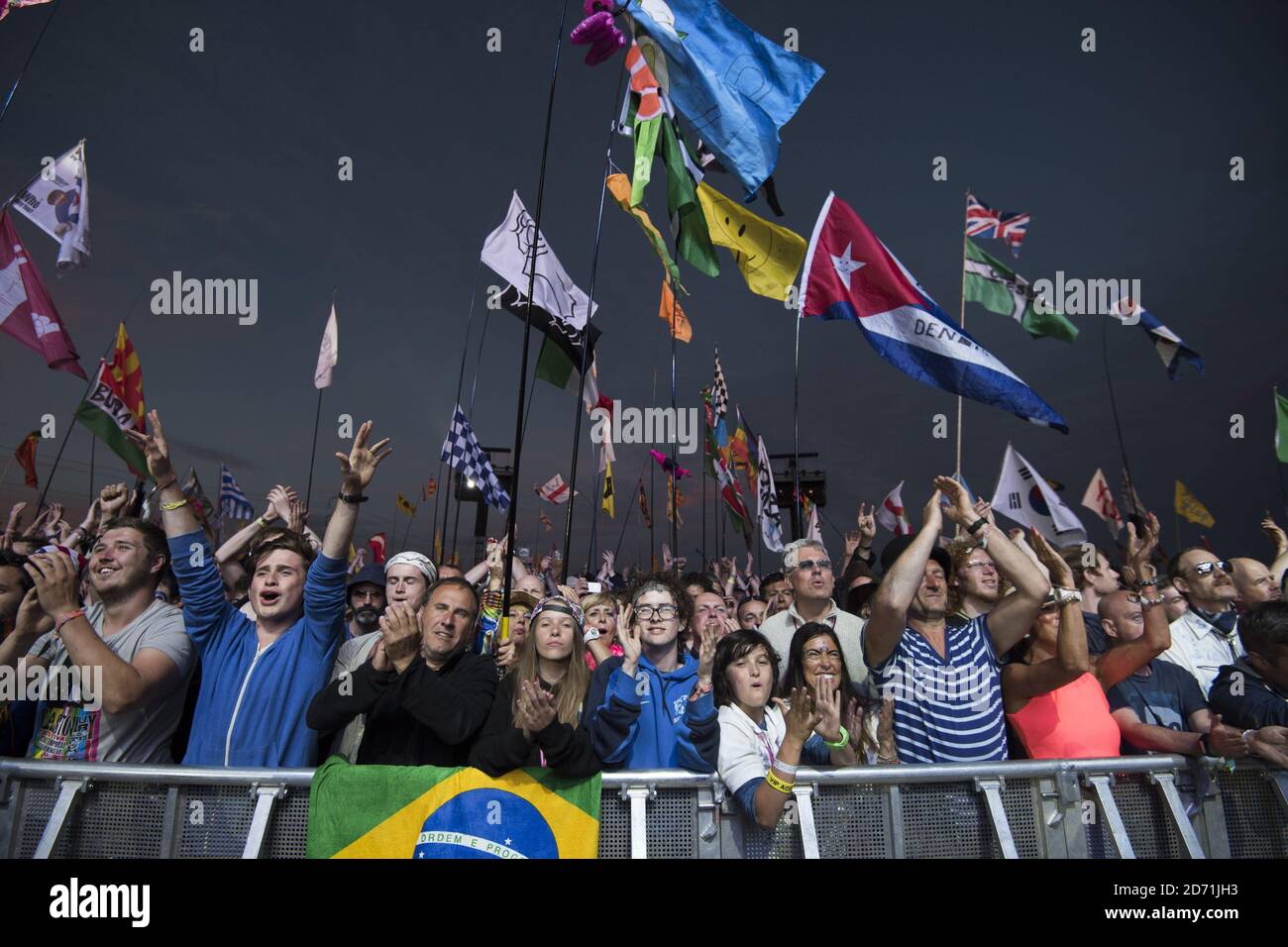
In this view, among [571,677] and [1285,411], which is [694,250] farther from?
[1285,411]

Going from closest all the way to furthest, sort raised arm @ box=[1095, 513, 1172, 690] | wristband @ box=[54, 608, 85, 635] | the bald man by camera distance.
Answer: wristband @ box=[54, 608, 85, 635] → raised arm @ box=[1095, 513, 1172, 690] → the bald man

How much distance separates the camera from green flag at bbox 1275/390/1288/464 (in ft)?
39.8

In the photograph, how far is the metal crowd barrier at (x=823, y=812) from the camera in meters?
2.70

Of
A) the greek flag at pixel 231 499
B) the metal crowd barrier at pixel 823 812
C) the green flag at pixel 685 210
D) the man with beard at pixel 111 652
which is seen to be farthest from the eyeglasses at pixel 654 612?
the greek flag at pixel 231 499

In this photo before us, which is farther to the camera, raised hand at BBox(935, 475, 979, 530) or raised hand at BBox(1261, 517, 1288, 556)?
raised hand at BBox(1261, 517, 1288, 556)

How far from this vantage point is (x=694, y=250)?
23.5ft

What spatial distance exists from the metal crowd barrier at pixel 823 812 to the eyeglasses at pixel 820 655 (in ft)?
2.28

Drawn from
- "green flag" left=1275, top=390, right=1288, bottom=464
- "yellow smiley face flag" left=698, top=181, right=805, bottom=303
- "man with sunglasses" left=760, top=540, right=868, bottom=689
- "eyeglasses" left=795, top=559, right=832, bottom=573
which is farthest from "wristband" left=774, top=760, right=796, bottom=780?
"green flag" left=1275, top=390, right=1288, bottom=464

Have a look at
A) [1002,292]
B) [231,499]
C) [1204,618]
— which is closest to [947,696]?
[1204,618]

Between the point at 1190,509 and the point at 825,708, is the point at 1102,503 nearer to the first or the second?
the point at 1190,509

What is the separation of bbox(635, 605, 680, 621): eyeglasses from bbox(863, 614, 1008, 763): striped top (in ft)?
3.69

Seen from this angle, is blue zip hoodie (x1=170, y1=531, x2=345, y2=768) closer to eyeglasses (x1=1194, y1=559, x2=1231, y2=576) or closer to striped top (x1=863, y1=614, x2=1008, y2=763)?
striped top (x1=863, y1=614, x2=1008, y2=763)

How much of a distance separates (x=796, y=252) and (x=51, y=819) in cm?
713
